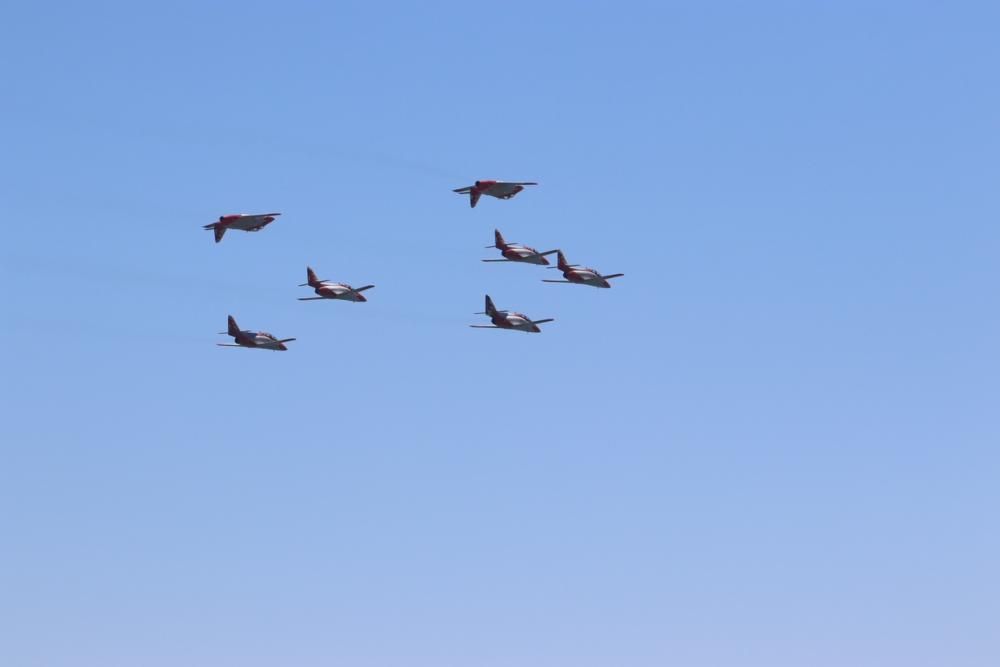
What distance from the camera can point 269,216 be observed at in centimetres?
19738

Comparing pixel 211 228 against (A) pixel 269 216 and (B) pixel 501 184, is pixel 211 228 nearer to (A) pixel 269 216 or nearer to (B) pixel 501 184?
(A) pixel 269 216

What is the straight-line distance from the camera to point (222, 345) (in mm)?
192250

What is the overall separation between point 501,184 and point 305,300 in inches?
1009

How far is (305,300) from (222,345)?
12234 millimetres

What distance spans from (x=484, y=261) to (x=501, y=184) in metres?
8.92

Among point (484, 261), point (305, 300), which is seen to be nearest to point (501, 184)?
point (484, 261)

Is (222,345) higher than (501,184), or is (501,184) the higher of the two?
(501,184)

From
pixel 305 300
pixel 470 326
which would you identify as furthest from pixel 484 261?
pixel 305 300

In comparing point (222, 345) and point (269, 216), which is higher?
point (269, 216)

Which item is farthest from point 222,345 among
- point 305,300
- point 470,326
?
point 470,326

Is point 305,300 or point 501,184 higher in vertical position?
point 501,184

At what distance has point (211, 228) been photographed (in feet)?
649

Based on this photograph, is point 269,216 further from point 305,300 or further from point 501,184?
point 501,184

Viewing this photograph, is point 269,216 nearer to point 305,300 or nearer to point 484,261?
point 305,300
